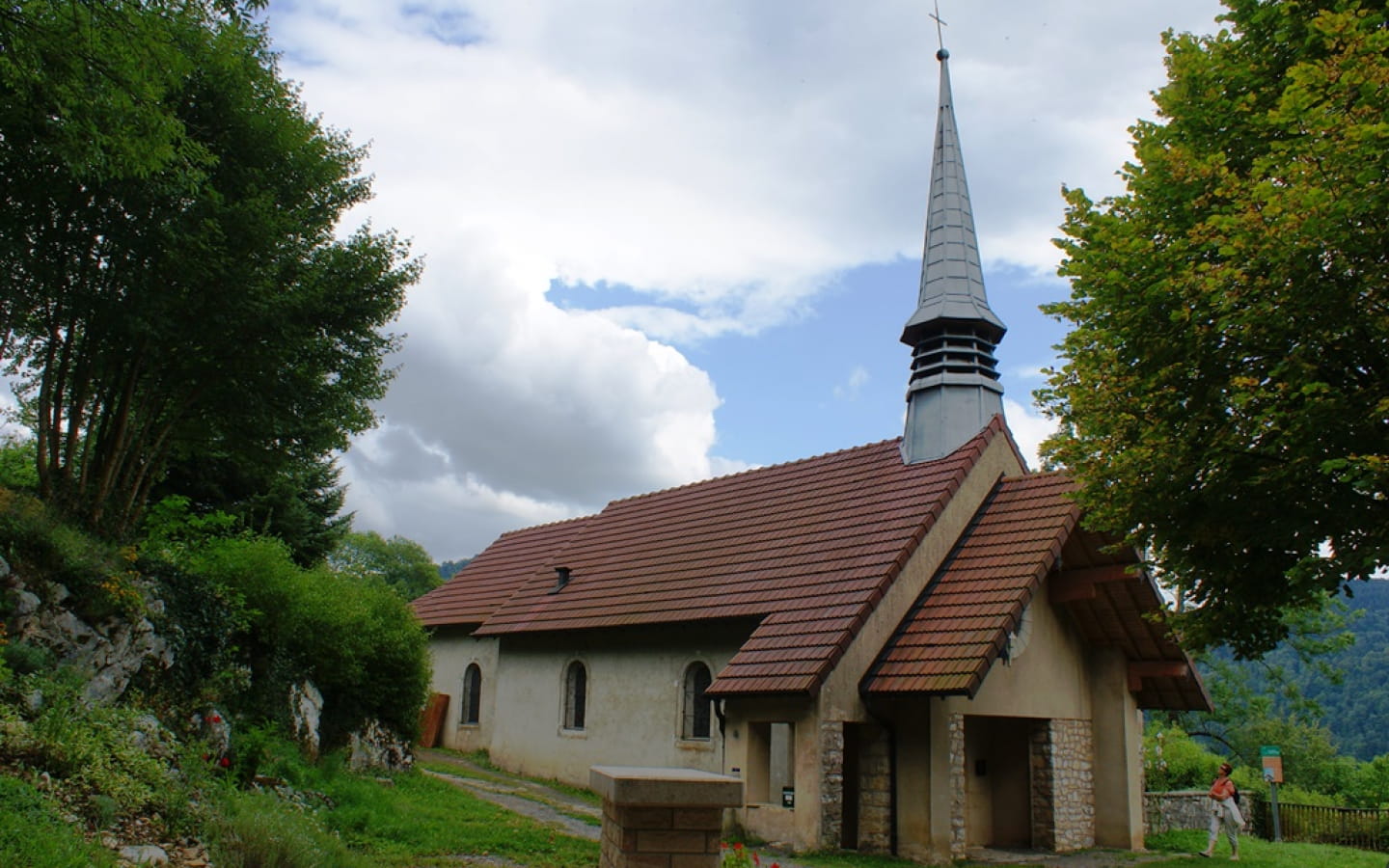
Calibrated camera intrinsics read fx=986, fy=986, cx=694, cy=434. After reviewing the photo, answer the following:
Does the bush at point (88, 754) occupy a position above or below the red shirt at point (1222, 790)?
above

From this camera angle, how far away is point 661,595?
19062 mm

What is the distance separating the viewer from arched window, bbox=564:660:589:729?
2025 centimetres

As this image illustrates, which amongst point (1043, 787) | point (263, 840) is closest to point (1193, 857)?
point (1043, 787)

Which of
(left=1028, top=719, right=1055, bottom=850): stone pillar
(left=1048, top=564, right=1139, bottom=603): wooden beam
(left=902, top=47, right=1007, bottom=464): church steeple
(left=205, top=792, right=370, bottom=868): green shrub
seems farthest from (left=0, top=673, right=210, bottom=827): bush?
Result: (left=902, top=47, right=1007, bottom=464): church steeple

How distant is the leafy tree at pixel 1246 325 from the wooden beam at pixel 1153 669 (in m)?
5.50

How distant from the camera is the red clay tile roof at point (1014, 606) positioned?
14.2m

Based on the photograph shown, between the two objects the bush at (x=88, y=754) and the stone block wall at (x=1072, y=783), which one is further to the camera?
the stone block wall at (x=1072, y=783)

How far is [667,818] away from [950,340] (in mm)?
15623

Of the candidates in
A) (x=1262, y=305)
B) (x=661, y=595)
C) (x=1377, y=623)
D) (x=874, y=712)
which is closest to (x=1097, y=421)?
(x=1262, y=305)

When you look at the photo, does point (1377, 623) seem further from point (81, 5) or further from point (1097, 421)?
point (81, 5)

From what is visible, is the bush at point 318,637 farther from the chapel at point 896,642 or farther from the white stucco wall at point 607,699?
the chapel at point 896,642

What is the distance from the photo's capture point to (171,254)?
1202 centimetres

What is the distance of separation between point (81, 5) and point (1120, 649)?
17.4m

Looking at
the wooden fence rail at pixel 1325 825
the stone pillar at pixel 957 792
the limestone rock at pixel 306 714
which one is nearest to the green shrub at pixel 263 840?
the limestone rock at pixel 306 714
